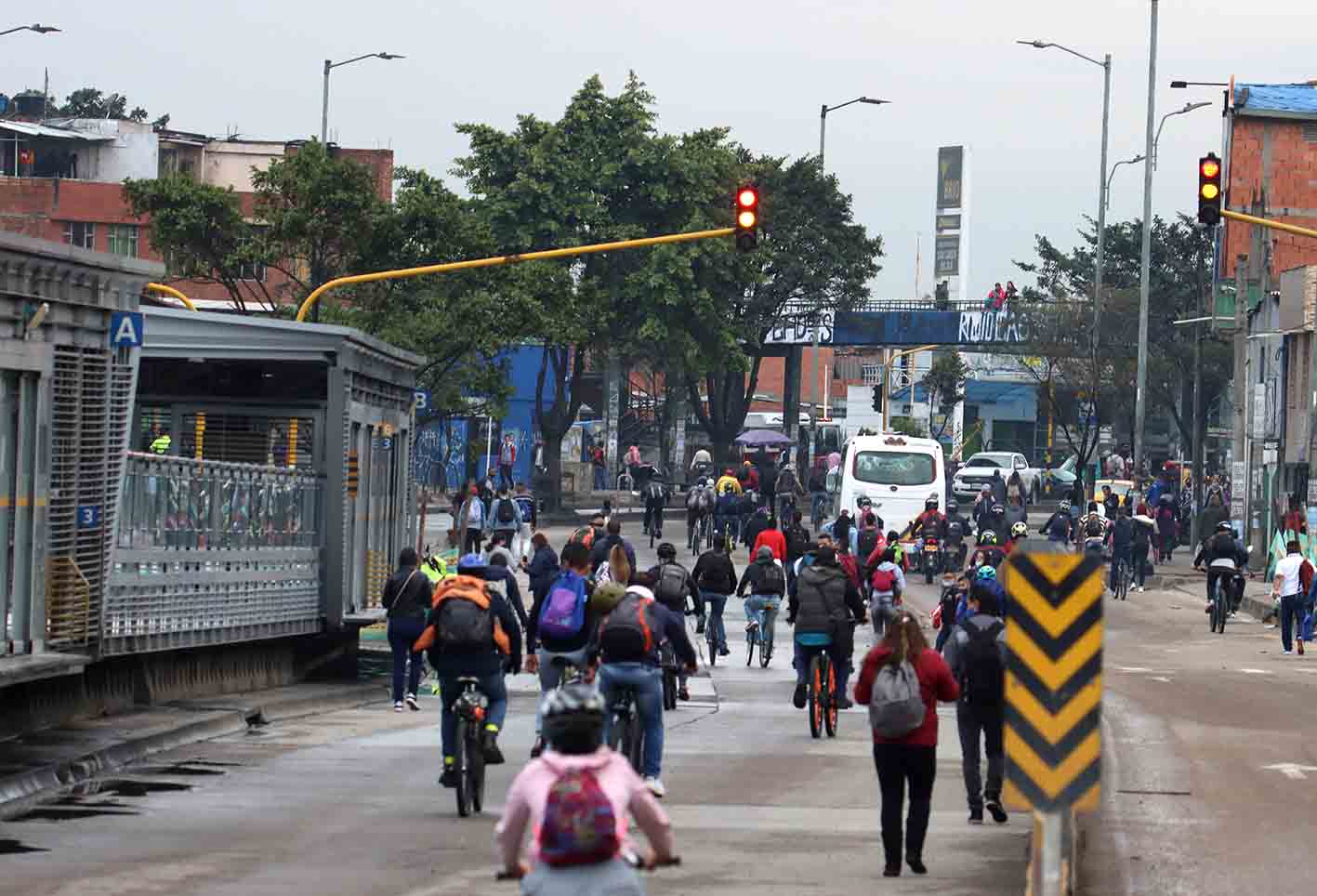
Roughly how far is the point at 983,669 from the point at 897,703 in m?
2.35

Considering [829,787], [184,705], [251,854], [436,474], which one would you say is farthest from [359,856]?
[436,474]

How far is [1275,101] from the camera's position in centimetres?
6100

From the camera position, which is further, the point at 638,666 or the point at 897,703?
the point at 638,666

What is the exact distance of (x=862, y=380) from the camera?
5074 inches

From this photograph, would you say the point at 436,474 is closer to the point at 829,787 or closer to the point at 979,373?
the point at 979,373

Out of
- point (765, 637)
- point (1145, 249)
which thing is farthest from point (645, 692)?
point (1145, 249)

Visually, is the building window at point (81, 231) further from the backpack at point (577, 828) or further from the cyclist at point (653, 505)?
the backpack at point (577, 828)

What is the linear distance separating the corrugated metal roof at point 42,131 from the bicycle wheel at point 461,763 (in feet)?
243

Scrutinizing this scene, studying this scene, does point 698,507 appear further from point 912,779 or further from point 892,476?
point 912,779

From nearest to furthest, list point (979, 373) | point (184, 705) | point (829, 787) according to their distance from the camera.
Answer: point (829, 787), point (184, 705), point (979, 373)

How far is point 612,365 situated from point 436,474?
6.81m

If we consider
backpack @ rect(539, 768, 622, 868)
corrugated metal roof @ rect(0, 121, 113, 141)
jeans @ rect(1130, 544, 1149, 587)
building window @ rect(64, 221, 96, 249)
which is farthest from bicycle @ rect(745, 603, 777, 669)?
corrugated metal roof @ rect(0, 121, 113, 141)

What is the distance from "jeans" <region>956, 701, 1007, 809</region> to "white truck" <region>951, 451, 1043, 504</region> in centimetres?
5015

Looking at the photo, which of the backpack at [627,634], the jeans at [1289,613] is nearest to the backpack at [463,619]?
the backpack at [627,634]
